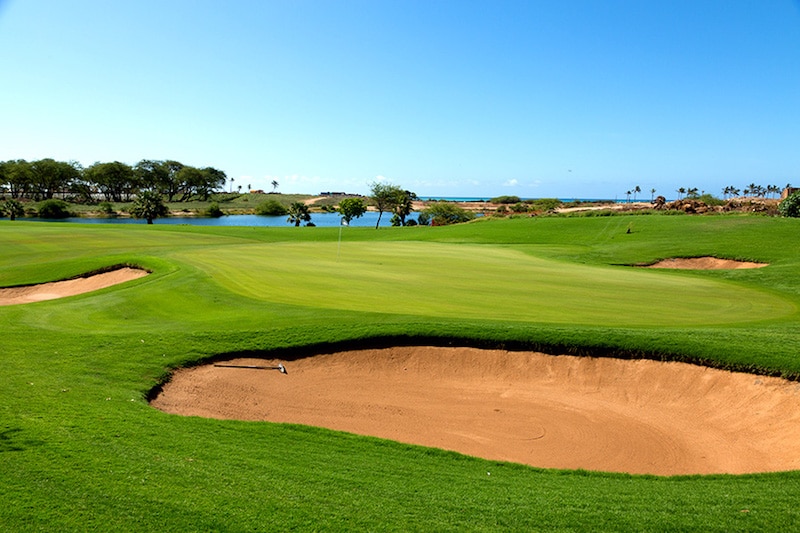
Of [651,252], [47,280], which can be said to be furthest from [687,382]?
[651,252]

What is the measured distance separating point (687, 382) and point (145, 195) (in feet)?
363

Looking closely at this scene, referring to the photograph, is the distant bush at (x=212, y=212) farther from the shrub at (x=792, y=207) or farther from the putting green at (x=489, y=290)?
the shrub at (x=792, y=207)

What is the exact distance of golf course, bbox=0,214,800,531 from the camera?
6.17 metres

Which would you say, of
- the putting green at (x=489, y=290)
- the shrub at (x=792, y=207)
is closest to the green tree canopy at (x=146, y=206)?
the putting green at (x=489, y=290)

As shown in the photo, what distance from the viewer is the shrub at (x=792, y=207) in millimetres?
71375

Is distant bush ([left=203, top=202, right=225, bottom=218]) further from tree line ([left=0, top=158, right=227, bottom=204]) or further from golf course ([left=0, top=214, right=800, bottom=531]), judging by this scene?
golf course ([left=0, top=214, right=800, bottom=531])

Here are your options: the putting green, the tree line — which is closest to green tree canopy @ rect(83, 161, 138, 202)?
the tree line

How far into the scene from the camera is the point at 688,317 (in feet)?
55.5

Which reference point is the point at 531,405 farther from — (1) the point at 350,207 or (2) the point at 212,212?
(2) the point at 212,212

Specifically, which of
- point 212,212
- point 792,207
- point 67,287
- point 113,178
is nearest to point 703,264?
point 67,287

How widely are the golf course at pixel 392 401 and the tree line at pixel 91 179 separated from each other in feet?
438

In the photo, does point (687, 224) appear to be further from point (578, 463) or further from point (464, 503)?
point (464, 503)

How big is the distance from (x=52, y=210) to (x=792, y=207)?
14307cm

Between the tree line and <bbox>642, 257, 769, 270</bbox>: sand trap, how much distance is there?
129m
